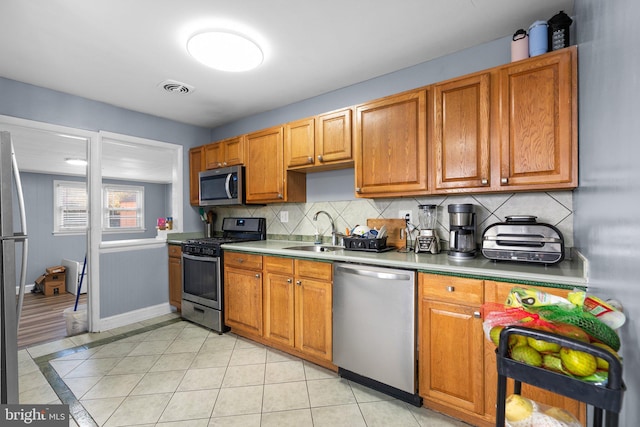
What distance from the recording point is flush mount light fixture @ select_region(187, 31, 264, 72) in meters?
1.99

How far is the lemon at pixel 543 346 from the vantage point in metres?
0.74

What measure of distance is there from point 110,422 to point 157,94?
275 cm

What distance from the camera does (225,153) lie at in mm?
3541

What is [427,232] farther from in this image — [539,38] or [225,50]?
[225,50]

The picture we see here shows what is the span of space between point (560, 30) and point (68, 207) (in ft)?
24.3

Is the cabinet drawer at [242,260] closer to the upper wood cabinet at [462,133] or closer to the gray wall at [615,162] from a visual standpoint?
the upper wood cabinet at [462,133]

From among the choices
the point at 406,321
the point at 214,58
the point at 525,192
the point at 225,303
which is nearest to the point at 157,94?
the point at 214,58

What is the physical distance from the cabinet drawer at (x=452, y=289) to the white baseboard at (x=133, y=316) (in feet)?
10.7

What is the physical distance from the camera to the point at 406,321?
→ 71.9 inches

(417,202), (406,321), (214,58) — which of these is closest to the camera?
(406,321)

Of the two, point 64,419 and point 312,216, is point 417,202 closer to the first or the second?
point 312,216

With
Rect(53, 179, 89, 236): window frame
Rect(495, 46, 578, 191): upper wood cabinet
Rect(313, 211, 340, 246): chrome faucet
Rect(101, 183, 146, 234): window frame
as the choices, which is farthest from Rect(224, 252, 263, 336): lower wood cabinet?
Rect(101, 183, 146, 234): window frame

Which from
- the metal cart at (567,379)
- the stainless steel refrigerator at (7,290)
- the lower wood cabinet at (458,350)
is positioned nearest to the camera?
the metal cart at (567,379)

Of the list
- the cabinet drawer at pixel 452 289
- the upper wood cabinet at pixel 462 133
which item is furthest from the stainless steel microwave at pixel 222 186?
the cabinet drawer at pixel 452 289
